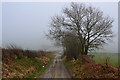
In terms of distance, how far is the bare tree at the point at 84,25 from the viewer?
19797 millimetres

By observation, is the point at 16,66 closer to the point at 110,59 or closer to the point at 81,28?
the point at 110,59

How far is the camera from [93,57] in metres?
15.5

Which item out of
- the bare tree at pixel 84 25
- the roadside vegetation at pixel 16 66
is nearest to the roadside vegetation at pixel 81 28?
the bare tree at pixel 84 25

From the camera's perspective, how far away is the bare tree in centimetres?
1980

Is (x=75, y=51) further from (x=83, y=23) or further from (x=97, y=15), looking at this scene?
(x=97, y=15)

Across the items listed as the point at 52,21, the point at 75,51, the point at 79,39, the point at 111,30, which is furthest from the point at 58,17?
the point at 111,30

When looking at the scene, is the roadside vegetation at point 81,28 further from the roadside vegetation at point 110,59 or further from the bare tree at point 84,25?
the roadside vegetation at point 110,59

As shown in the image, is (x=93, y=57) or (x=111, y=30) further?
(x=111, y=30)

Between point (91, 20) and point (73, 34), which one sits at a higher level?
point (91, 20)

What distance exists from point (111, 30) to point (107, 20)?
195 centimetres

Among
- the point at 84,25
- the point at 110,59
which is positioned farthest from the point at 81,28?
the point at 110,59

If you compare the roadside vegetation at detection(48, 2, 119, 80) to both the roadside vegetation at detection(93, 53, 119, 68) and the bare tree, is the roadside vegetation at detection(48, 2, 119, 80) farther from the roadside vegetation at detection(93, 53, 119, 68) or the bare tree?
the roadside vegetation at detection(93, 53, 119, 68)

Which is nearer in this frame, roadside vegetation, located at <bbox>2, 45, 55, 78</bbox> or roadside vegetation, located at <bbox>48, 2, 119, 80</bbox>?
roadside vegetation, located at <bbox>2, 45, 55, 78</bbox>

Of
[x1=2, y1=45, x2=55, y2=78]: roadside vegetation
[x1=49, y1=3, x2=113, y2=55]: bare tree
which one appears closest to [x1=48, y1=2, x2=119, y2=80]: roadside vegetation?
[x1=49, y1=3, x2=113, y2=55]: bare tree
